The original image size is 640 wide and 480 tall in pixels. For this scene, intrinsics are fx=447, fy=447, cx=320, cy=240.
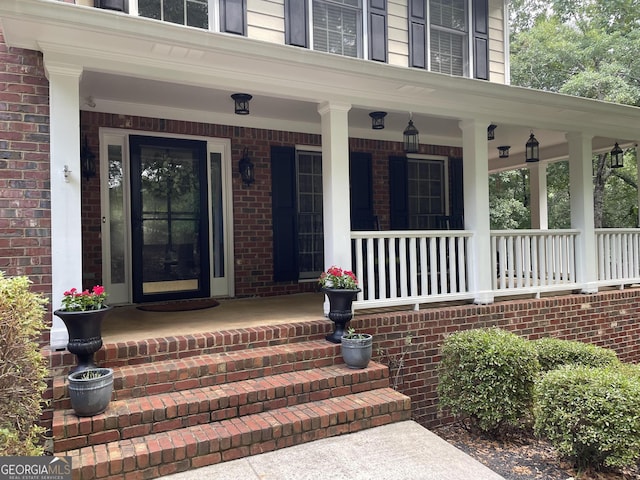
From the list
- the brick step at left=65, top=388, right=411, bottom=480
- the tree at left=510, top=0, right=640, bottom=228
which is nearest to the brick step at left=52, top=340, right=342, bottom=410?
the brick step at left=65, top=388, right=411, bottom=480

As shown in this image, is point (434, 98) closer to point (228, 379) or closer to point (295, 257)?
point (295, 257)

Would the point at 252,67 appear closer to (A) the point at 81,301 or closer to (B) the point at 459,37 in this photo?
(A) the point at 81,301

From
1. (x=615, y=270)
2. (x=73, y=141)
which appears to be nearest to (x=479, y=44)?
(x=615, y=270)

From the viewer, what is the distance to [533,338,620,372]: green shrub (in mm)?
3957

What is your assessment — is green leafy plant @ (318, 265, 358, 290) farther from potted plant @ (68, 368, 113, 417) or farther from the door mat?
potted plant @ (68, 368, 113, 417)

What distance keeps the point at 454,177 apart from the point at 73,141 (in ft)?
19.8

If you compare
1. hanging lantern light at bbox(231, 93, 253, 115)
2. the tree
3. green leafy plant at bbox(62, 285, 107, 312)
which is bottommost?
green leafy plant at bbox(62, 285, 107, 312)

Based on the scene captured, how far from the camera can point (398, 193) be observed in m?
7.22

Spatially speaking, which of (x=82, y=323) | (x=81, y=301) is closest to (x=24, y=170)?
(x=81, y=301)

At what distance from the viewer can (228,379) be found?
3.46 meters

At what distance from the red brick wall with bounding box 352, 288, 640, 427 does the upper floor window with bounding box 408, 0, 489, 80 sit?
3.41 metres

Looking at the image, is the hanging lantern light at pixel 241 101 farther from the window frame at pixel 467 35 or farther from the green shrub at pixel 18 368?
the window frame at pixel 467 35

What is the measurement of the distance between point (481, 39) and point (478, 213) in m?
2.97

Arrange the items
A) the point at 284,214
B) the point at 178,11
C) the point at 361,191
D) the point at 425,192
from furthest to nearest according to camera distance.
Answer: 1. the point at 425,192
2. the point at 361,191
3. the point at 284,214
4. the point at 178,11
